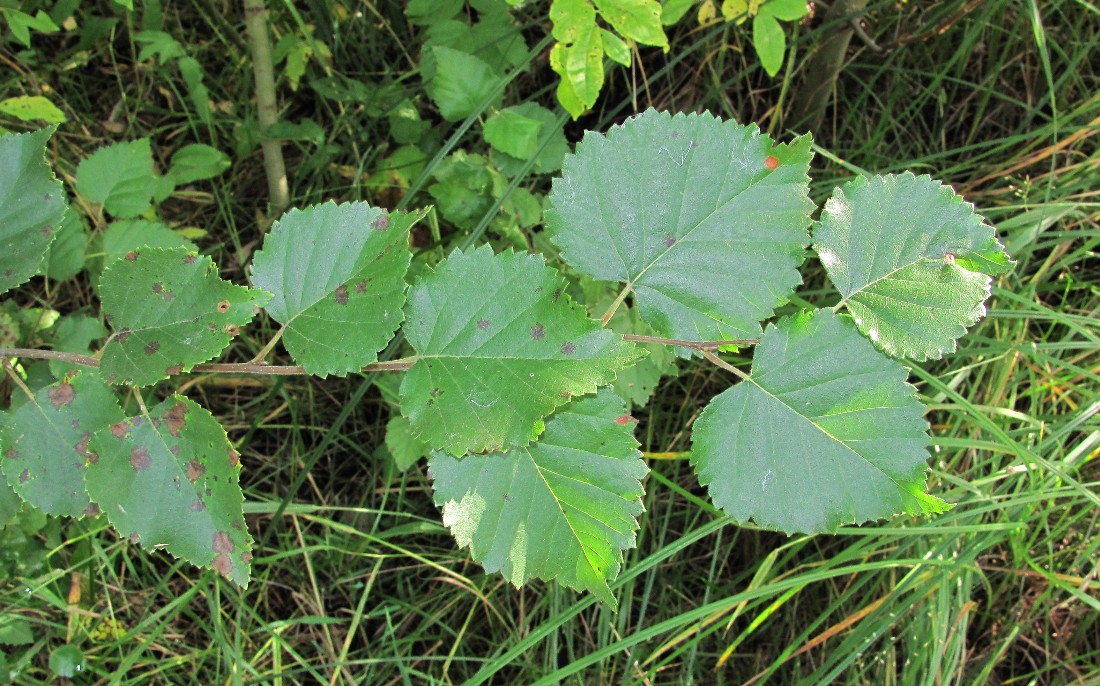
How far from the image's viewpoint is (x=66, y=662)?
5.10 ft

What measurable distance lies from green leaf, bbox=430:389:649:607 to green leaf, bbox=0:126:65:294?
0.55 metres

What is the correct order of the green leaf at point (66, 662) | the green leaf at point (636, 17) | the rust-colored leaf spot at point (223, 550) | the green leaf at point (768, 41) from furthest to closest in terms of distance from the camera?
1. the green leaf at point (66, 662)
2. the green leaf at point (768, 41)
3. the green leaf at point (636, 17)
4. the rust-colored leaf spot at point (223, 550)

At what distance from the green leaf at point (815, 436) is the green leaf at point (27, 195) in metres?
0.82

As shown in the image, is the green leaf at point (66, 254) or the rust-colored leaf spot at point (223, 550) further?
the green leaf at point (66, 254)

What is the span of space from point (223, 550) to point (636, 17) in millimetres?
949

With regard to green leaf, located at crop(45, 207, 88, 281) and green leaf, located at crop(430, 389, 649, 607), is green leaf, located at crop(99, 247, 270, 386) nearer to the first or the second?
green leaf, located at crop(430, 389, 649, 607)

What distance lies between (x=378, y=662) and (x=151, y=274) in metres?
1.00

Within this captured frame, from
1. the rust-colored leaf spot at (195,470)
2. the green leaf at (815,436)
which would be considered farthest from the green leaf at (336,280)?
the green leaf at (815,436)

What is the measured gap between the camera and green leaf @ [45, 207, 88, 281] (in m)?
1.55

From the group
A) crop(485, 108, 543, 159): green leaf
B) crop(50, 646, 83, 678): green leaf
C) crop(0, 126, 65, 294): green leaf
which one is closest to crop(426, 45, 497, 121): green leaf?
crop(485, 108, 543, 159): green leaf

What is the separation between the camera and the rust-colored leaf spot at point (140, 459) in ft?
3.13

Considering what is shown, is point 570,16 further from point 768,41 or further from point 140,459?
point 140,459

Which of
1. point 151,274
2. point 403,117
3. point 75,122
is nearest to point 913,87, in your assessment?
point 403,117

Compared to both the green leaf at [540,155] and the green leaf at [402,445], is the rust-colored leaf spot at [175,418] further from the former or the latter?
the green leaf at [540,155]
